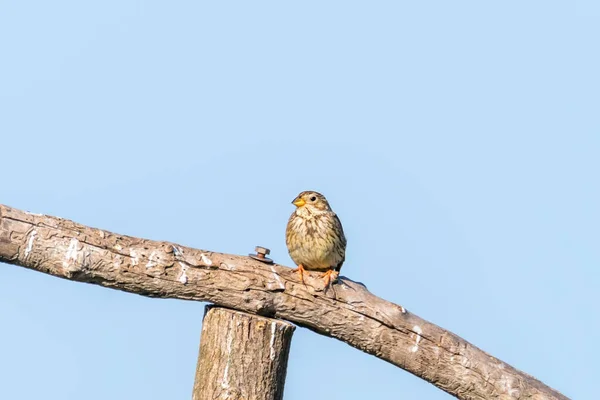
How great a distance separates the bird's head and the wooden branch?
2.12 metres

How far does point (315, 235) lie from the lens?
29.5ft

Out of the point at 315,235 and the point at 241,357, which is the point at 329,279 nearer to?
the point at 241,357

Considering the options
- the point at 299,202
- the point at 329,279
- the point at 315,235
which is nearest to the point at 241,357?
the point at 329,279

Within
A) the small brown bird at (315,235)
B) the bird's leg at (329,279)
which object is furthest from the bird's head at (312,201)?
the bird's leg at (329,279)

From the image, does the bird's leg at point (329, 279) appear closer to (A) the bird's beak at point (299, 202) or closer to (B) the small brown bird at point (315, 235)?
(B) the small brown bird at point (315, 235)

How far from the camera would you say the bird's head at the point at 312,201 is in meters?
9.46

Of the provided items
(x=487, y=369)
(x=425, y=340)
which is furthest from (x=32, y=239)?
(x=487, y=369)

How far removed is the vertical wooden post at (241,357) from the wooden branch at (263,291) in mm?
148

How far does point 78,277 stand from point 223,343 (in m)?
1.01

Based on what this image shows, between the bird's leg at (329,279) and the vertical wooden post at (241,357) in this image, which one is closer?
the vertical wooden post at (241,357)

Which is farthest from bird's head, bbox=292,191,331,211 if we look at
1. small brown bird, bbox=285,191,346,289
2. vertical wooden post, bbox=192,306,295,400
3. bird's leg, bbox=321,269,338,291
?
vertical wooden post, bbox=192,306,295,400

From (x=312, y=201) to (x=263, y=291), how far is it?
259 centimetres

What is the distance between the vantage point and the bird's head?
9461 millimetres

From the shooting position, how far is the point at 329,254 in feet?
29.2
